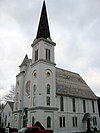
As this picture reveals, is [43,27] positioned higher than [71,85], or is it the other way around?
[43,27]

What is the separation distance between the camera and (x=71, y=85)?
4222 cm

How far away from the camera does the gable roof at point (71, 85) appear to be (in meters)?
38.3

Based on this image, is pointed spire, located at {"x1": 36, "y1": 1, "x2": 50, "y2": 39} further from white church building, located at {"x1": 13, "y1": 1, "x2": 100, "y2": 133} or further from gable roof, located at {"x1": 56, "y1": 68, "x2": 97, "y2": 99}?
gable roof, located at {"x1": 56, "y1": 68, "x2": 97, "y2": 99}

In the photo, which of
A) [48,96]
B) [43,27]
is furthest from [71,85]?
[43,27]

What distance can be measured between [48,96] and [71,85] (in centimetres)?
1041

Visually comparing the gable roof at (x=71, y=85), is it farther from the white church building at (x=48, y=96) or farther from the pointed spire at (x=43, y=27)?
the pointed spire at (x=43, y=27)

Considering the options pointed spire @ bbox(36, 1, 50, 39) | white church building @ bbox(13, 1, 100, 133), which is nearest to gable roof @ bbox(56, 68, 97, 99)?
white church building @ bbox(13, 1, 100, 133)

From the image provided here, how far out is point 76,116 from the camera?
38562 mm

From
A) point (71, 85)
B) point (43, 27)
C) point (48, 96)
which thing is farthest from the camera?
point (71, 85)

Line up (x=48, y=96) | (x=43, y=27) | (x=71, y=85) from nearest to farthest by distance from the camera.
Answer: (x=48, y=96), (x=43, y=27), (x=71, y=85)

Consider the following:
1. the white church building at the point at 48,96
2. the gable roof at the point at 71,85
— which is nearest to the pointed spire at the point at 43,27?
the white church building at the point at 48,96

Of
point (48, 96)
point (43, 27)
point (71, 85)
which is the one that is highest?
point (43, 27)

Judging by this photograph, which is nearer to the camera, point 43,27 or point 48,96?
point 48,96

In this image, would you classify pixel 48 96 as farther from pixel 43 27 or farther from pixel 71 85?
pixel 43 27
